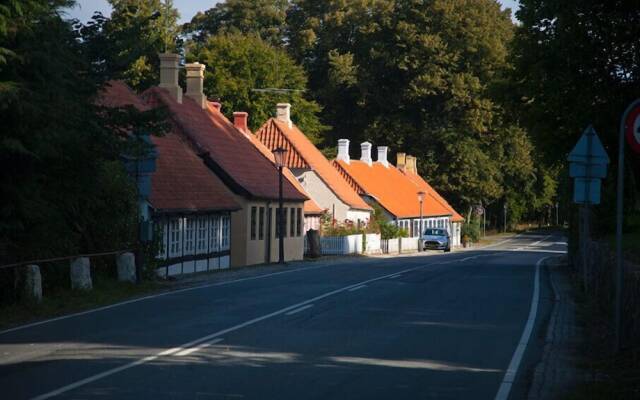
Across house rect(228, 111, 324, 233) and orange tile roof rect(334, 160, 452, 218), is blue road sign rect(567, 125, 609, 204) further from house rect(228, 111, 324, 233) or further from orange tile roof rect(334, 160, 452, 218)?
orange tile roof rect(334, 160, 452, 218)

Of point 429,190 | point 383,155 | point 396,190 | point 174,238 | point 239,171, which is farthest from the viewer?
point 429,190

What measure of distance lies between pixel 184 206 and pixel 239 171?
976 cm

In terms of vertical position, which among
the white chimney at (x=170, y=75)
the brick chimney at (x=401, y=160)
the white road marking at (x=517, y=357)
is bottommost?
the white road marking at (x=517, y=357)

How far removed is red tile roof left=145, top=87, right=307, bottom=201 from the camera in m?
42.6

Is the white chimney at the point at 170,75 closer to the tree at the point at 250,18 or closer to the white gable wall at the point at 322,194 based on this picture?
the white gable wall at the point at 322,194

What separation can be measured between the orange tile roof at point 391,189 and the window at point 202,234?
109 feet

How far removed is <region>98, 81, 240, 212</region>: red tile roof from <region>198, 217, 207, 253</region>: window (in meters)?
0.65

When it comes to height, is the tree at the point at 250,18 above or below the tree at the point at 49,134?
above

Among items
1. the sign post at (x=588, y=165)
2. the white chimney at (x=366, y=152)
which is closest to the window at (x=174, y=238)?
the sign post at (x=588, y=165)

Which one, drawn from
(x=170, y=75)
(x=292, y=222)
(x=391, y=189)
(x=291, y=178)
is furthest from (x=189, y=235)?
(x=391, y=189)

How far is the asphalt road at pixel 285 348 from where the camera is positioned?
11047mm

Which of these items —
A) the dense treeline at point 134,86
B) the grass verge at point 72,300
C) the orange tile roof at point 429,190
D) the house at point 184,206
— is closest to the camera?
the grass verge at point 72,300

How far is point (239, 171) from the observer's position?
44250 millimetres

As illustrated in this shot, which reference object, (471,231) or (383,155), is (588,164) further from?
(471,231)
